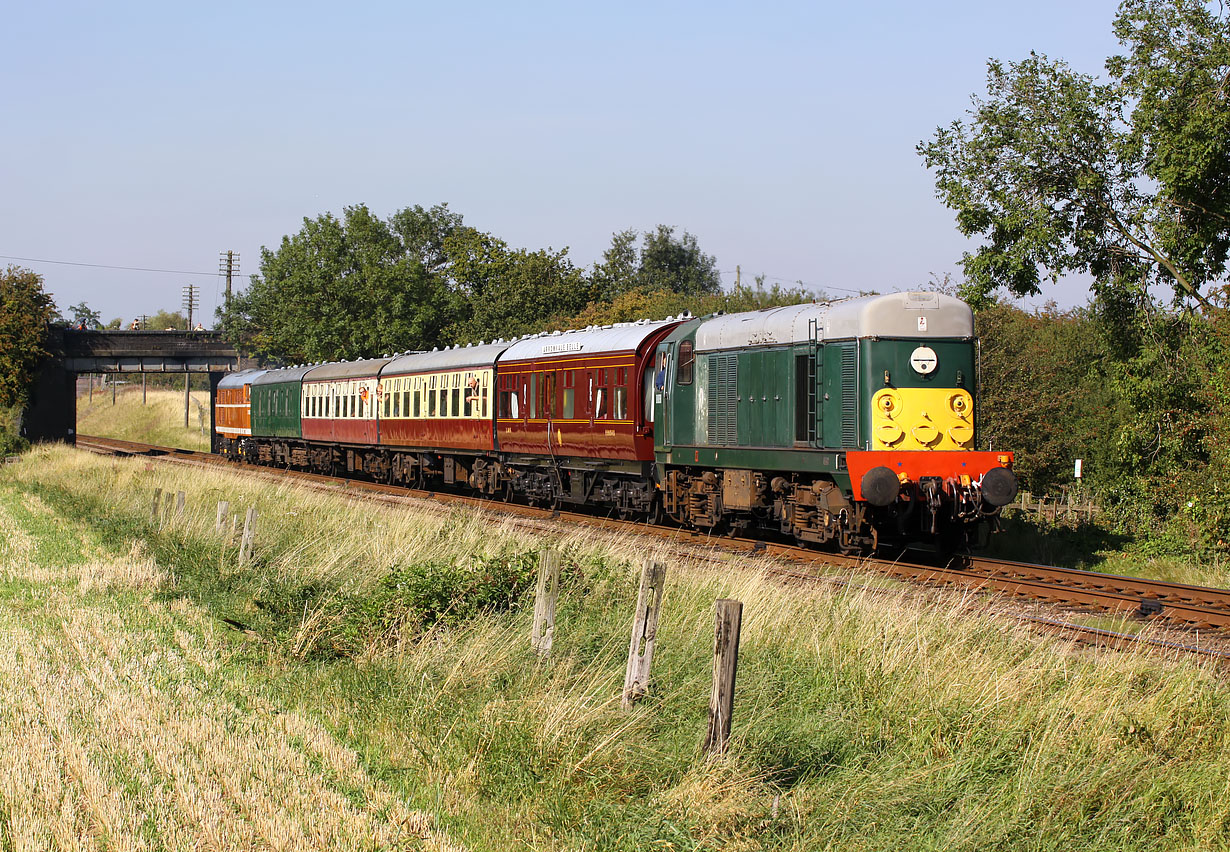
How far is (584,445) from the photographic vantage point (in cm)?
2220

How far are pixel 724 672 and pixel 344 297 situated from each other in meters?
58.3

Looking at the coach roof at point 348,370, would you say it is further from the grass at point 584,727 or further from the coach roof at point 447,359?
the grass at point 584,727

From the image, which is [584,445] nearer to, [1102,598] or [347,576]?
[347,576]

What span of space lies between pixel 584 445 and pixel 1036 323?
27.7 m

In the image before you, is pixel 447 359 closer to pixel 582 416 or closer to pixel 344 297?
pixel 582 416

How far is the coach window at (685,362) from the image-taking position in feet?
62.6

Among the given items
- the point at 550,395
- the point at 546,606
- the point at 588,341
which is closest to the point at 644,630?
the point at 546,606

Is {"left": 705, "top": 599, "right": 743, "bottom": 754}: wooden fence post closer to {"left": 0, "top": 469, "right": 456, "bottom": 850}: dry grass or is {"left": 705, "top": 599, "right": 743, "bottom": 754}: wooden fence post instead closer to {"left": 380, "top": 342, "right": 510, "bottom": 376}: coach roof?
{"left": 0, "top": 469, "right": 456, "bottom": 850}: dry grass

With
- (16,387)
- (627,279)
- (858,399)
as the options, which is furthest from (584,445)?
(627,279)

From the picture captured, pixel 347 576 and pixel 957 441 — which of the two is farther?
pixel 957 441

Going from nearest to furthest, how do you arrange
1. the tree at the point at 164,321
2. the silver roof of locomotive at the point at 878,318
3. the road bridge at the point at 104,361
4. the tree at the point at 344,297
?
the silver roof of locomotive at the point at 878,318, the road bridge at the point at 104,361, the tree at the point at 344,297, the tree at the point at 164,321

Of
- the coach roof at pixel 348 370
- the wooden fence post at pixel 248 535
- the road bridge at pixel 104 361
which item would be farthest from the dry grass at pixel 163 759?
the road bridge at pixel 104 361

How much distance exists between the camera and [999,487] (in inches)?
579

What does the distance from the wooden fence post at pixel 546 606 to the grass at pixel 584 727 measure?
18cm
